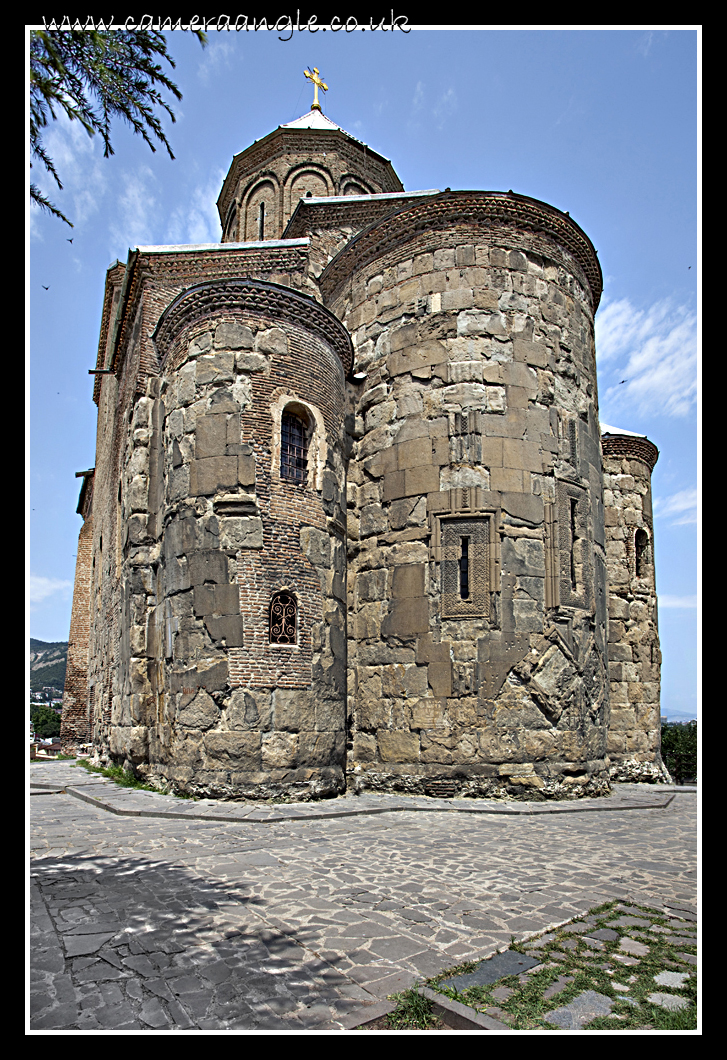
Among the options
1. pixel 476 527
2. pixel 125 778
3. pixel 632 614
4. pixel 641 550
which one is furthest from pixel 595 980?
pixel 641 550

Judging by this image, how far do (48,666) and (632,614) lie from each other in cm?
14044

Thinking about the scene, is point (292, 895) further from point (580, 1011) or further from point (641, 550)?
Answer: point (641, 550)

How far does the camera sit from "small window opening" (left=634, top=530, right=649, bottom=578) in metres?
17.1

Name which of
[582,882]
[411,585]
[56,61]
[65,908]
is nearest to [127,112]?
[56,61]

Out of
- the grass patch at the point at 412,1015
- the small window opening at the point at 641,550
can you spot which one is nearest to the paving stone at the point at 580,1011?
the grass patch at the point at 412,1015

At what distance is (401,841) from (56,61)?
757cm

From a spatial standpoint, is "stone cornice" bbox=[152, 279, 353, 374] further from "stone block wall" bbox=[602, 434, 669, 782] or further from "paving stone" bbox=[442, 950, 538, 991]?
"paving stone" bbox=[442, 950, 538, 991]

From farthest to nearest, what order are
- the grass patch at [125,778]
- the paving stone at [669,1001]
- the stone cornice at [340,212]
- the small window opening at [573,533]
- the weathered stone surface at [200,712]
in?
1. the stone cornice at [340,212]
2. the small window opening at [573,533]
3. the grass patch at [125,778]
4. the weathered stone surface at [200,712]
5. the paving stone at [669,1001]

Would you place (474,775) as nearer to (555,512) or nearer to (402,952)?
(555,512)

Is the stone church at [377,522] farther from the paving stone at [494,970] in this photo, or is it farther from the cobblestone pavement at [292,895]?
the paving stone at [494,970]

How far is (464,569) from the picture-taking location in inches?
447

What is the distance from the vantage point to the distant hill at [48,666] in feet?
402

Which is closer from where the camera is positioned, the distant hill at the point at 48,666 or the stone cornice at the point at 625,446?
the stone cornice at the point at 625,446

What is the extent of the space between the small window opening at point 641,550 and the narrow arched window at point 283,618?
33.5ft
